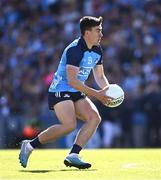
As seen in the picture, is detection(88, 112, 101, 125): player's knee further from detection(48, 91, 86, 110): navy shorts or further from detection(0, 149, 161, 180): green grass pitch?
detection(0, 149, 161, 180): green grass pitch

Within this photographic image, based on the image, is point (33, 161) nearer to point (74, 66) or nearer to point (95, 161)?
point (95, 161)

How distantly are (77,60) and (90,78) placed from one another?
1058 cm

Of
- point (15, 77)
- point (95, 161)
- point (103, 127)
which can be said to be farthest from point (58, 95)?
point (15, 77)

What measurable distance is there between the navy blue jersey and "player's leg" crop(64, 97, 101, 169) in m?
0.28

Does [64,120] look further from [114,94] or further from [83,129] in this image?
[114,94]

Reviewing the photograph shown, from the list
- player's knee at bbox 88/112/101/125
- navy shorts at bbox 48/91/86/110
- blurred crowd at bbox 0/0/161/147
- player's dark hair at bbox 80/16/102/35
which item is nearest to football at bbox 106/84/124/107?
player's knee at bbox 88/112/101/125

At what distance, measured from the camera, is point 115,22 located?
77.3 ft

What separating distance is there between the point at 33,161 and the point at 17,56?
37.6ft

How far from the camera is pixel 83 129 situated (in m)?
10.9

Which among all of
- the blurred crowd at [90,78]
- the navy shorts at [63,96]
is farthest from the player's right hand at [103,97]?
the blurred crowd at [90,78]

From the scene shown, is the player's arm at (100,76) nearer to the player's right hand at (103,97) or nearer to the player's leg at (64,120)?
the player's right hand at (103,97)

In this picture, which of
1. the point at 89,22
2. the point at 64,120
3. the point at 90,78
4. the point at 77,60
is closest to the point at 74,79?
the point at 77,60

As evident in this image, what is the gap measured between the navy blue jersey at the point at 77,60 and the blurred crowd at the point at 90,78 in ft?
30.6

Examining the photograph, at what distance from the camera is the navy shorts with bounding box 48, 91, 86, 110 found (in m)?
11.0
